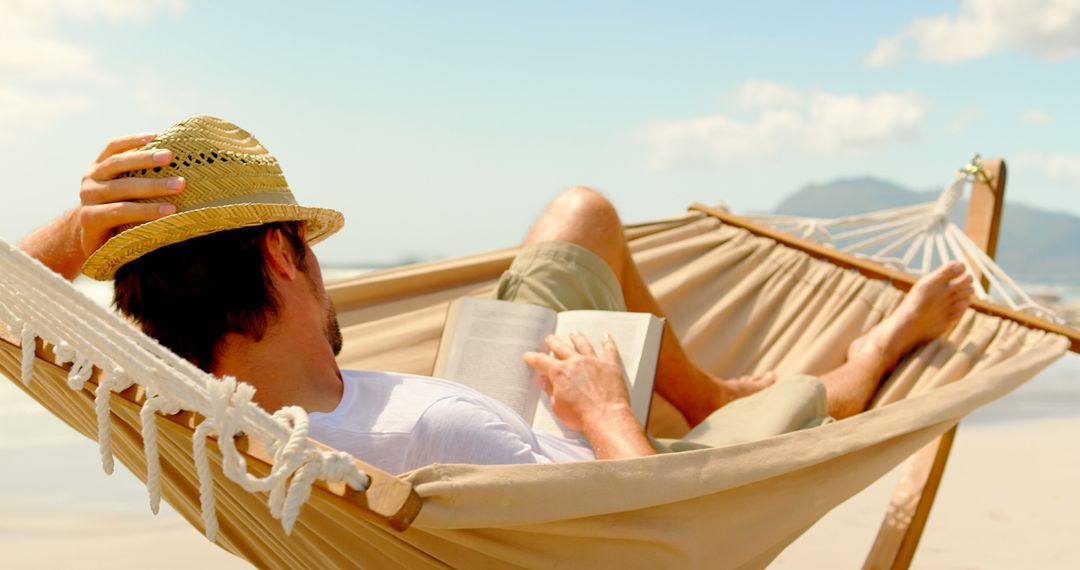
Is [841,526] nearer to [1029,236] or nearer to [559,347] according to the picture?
[559,347]

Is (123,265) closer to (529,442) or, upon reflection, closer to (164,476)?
(164,476)

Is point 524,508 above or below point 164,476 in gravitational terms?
above

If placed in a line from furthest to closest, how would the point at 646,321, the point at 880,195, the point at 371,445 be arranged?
the point at 880,195, the point at 646,321, the point at 371,445

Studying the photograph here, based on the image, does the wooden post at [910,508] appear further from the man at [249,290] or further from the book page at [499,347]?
the man at [249,290]

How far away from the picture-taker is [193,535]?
107 inches

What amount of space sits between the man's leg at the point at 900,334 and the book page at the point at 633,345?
2.13ft

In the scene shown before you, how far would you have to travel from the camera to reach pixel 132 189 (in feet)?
3.54

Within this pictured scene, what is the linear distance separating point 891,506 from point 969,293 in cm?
54

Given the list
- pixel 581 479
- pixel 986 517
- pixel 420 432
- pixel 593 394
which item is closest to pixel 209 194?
pixel 420 432

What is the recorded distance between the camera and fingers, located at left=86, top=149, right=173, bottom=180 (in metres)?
1.09

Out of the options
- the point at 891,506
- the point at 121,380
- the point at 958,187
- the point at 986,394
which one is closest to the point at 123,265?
the point at 121,380

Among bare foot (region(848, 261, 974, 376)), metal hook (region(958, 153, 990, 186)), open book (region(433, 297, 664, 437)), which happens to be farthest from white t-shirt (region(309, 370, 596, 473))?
metal hook (region(958, 153, 990, 186))

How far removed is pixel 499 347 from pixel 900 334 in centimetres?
105

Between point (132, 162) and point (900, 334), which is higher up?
point (132, 162)
